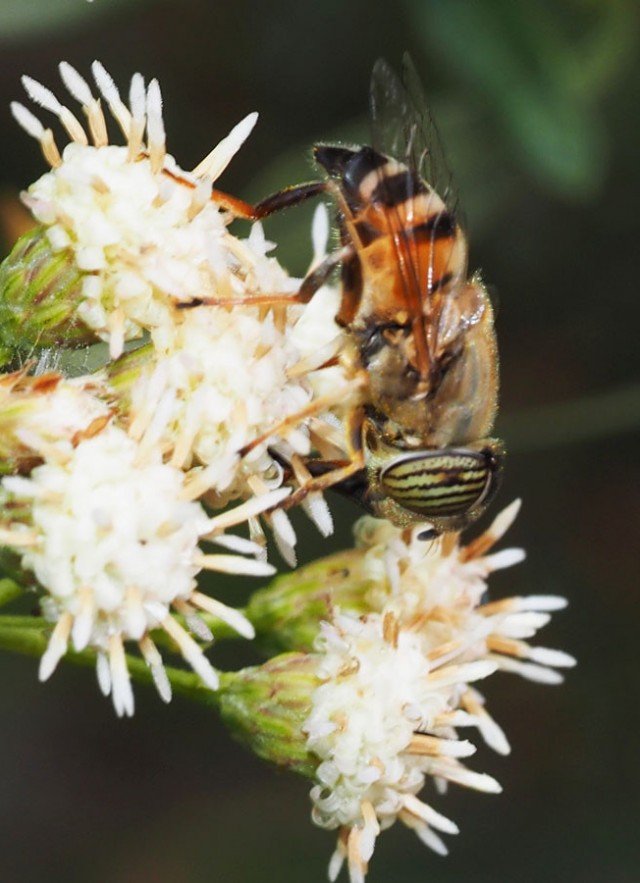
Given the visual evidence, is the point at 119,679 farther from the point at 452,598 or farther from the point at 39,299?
the point at 452,598

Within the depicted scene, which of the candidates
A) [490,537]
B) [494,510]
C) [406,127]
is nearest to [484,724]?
[490,537]

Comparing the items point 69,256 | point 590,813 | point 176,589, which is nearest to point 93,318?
point 69,256

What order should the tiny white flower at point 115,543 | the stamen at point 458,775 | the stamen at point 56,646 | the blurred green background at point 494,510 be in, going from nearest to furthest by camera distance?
1. the stamen at point 56,646
2. the tiny white flower at point 115,543
3. the stamen at point 458,775
4. the blurred green background at point 494,510

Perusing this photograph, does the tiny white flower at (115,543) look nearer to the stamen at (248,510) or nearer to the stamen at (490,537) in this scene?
the stamen at (248,510)

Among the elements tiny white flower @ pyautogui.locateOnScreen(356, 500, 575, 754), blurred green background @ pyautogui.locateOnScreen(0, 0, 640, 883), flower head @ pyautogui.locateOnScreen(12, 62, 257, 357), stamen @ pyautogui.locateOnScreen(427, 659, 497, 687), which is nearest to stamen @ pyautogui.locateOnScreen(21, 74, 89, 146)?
flower head @ pyautogui.locateOnScreen(12, 62, 257, 357)

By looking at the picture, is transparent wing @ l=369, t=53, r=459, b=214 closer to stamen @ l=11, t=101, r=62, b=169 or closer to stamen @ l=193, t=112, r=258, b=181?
stamen @ l=193, t=112, r=258, b=181

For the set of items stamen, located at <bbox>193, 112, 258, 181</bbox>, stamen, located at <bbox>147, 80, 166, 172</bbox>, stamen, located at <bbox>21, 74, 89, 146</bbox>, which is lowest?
stamen, located at <bbox>193, 112, 258, 181</bbox>

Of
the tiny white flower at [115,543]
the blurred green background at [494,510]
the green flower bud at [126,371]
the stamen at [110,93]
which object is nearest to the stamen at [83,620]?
the tiny white flower at [115,543]
